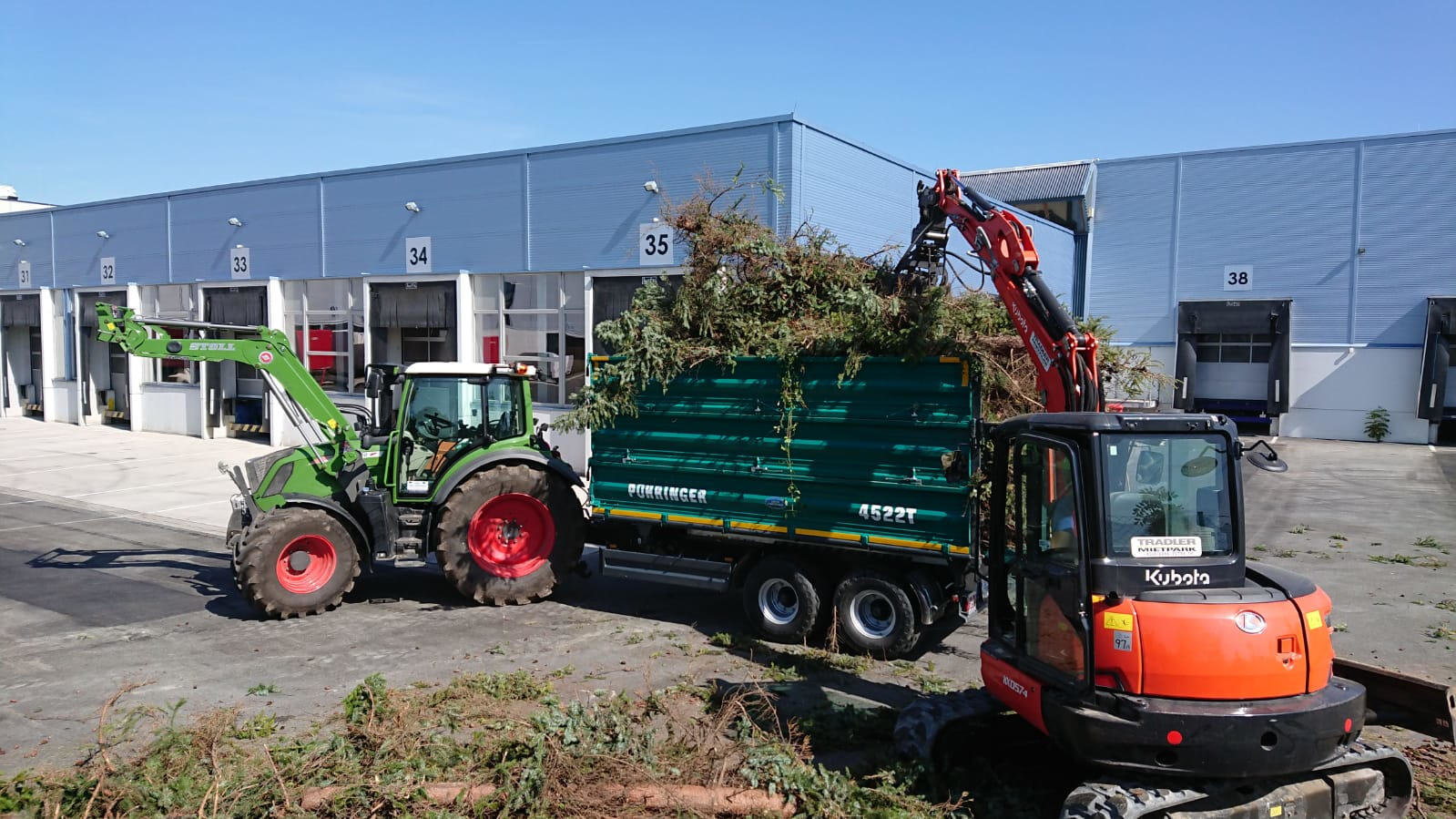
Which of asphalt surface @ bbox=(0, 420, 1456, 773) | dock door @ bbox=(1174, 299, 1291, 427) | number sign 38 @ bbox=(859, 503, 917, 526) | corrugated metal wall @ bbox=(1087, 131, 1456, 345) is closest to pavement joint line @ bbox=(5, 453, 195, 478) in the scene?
asphalt surface @ bbox=(0, 420, 1456, 773)

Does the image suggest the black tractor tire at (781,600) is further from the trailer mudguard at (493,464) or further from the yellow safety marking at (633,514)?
the trailer mudguard at (493,464)

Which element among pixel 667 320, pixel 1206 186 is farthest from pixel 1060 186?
pixel 667 320

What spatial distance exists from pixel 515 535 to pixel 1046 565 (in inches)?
240

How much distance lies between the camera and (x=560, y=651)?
8.31 m

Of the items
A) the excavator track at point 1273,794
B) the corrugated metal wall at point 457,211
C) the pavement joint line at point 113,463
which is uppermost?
the corrugated metal wall at point 457,211

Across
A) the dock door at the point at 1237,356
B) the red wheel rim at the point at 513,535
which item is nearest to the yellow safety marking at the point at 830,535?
the red wheel rim at the point at 513,535

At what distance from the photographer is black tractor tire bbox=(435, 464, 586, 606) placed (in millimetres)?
9453

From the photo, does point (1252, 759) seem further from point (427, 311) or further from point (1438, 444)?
point (1438, 444)

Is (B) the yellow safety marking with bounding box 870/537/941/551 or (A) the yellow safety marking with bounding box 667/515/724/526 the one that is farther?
(A) the yellow safety marking with bounding box 667/515/724/526

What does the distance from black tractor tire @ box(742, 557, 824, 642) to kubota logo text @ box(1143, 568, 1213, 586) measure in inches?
152

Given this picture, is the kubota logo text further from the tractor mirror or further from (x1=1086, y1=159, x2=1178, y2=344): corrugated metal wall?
(x1=1086, y1=159, x2=1178, y2=344): corrugated metal wall

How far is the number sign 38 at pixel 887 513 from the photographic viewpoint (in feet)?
25.8

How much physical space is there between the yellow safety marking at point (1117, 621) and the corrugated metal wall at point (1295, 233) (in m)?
27.1

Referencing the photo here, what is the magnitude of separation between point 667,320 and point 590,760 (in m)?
4.57
